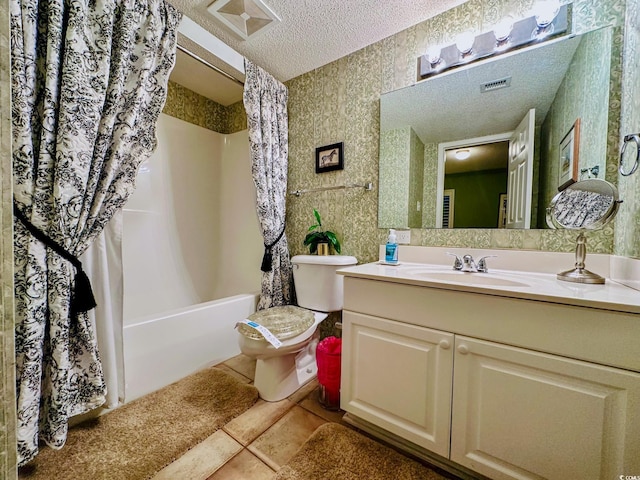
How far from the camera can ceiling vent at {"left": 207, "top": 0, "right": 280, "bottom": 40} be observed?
135cm

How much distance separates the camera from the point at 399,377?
0.98 m

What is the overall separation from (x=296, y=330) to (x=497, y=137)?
1.40 m

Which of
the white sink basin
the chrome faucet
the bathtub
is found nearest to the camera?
the white sink basin

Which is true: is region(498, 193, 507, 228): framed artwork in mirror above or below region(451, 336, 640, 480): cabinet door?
above

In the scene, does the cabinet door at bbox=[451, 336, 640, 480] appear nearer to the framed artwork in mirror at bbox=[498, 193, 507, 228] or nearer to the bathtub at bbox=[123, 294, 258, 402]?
the framed artwork in mirror at bbox=[498, 193, 507, 228]

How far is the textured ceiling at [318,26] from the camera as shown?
135 centimetres

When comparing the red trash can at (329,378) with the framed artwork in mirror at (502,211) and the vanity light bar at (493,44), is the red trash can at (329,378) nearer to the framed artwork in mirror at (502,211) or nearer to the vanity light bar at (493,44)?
the framed artwork in mirror at (502,211)

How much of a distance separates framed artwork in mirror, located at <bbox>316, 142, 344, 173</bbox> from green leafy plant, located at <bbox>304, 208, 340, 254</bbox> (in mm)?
322

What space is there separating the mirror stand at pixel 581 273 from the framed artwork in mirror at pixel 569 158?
12.2 inches

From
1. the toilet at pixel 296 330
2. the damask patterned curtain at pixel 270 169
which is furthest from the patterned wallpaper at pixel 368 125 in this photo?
the toilet at pixel 296 330

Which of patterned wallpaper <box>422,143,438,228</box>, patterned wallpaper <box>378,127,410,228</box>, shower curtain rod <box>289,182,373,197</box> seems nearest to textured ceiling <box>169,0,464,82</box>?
patterned wallpaper <box>378,127,410,228</box>

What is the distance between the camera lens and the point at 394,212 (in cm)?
154

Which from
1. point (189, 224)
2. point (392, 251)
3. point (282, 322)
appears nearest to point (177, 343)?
point (282, 322)

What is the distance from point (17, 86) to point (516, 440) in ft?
6.46
